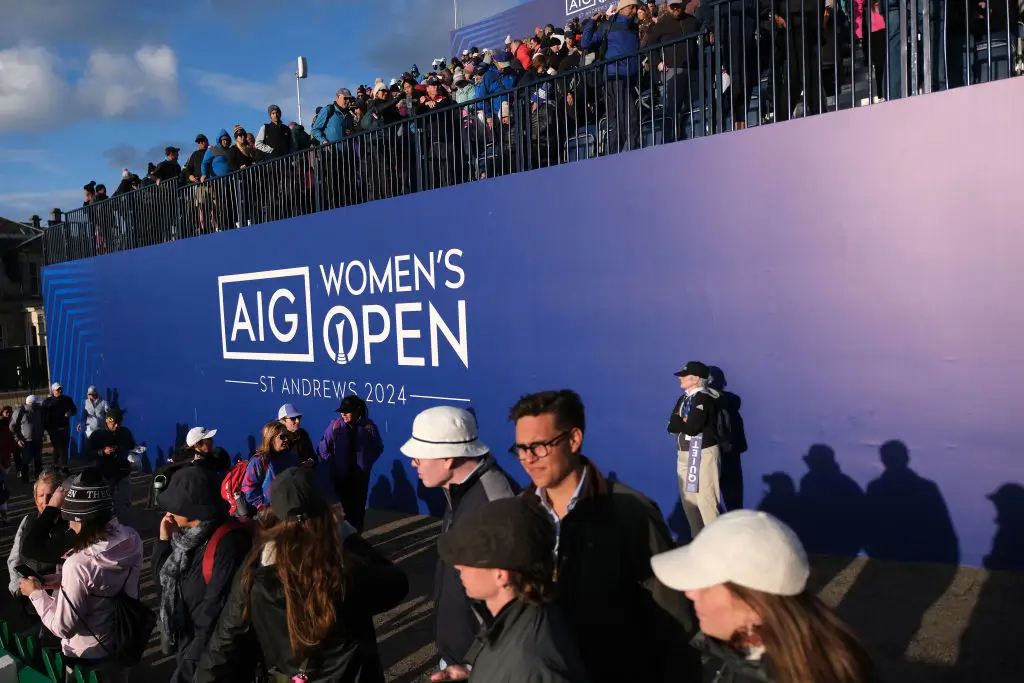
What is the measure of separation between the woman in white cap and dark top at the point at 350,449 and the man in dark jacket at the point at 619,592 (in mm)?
4867

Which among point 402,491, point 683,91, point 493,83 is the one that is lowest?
point 402,491

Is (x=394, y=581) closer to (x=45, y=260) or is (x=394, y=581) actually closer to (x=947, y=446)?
(x=947, y=446)

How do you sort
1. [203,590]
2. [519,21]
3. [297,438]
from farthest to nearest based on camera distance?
[519,21]
[297,438]
[203,590]

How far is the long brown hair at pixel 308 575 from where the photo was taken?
102 inches

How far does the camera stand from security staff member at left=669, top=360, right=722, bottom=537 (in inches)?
249

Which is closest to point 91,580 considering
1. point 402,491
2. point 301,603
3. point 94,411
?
point 301,603

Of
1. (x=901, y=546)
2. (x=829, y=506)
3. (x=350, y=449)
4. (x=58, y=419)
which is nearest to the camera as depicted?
(x=901, y=546)

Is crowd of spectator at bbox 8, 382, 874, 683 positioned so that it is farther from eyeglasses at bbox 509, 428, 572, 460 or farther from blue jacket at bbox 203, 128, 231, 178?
blue jacket at bbox 203, 128, 231, 178

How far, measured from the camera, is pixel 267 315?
37.3 ft

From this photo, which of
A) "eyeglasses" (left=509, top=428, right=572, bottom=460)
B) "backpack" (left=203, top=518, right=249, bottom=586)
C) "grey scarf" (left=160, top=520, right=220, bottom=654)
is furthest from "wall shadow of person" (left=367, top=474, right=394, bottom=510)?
"eyeglasses" (left=509, top=428, right=572, bottom=460)

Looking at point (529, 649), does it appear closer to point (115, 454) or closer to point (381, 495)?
point (381, 495)

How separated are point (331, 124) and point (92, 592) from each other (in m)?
9.02

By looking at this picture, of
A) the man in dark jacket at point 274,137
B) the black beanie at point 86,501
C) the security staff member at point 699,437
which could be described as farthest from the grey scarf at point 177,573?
the man in dark jacket at point 274,137

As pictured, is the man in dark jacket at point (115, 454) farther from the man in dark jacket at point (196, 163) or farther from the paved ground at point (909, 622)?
the man in dark jacket at point (196, 163)
